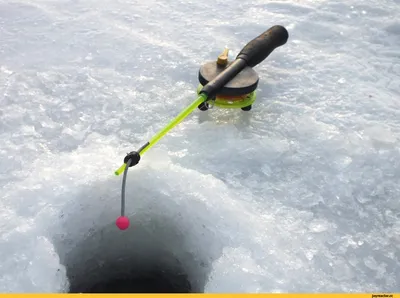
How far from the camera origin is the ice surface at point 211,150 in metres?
1.53

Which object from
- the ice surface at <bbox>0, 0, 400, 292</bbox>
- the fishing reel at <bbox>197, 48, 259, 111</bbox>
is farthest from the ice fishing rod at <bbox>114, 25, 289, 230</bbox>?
the ice surface at <bbox>0, 0, 400, 292</bbox>

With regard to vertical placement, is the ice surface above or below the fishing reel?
below

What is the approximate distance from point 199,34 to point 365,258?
1.89m

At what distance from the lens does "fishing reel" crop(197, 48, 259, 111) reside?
201cm

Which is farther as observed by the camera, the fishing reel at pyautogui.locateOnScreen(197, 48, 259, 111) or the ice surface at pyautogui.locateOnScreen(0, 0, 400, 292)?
the fishing reel at pyautogui.locateOnScreen(197, 48, 259, 111)

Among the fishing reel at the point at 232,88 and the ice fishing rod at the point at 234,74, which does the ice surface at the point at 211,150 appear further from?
the ice fishing rod at the point at 234,74

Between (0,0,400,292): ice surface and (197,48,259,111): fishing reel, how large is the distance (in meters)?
0.08

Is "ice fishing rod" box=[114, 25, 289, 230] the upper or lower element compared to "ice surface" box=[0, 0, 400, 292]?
upper

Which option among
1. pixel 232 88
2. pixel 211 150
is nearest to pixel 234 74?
pixel 232 88

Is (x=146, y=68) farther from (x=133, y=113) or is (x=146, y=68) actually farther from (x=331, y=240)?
(x=331, y=240)

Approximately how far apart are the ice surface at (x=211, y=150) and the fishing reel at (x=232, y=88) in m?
0.08

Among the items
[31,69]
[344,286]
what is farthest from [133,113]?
[344,286]

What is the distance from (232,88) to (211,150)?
1.10 ft

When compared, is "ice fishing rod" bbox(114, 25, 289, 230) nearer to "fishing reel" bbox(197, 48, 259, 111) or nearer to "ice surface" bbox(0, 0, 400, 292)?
"fishing reel" bbox(197, 48, 259, 111)
